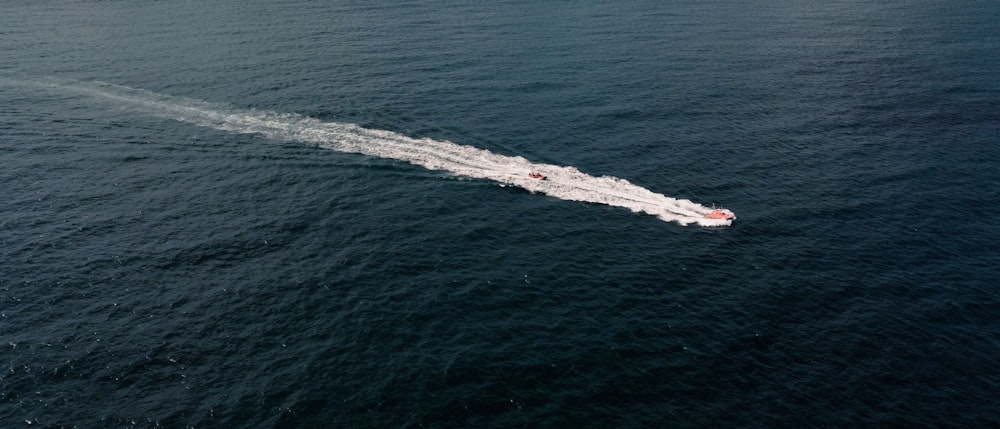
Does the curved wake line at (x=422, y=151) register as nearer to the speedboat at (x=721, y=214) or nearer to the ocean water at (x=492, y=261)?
the speedboat at (x=721, y=214)

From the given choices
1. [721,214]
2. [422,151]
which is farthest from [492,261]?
[422,151]

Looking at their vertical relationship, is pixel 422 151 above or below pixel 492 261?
above

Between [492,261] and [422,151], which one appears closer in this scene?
[492,261]

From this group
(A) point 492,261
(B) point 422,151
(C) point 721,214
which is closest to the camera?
(A) point 492,261

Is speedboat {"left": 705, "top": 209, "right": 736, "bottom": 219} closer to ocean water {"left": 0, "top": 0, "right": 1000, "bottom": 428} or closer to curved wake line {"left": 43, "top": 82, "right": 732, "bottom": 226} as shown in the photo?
curved wake line {"left": 43, "top": 82, "right": 732, "bottom": 226}

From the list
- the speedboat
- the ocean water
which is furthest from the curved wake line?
the ocean water

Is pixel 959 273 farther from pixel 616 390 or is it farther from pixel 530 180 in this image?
pixel 530 180

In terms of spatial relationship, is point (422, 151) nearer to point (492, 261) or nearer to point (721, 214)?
point (492, 261)

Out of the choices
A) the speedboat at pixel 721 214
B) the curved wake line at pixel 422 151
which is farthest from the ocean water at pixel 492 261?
the speedboat at pixel 721 214
